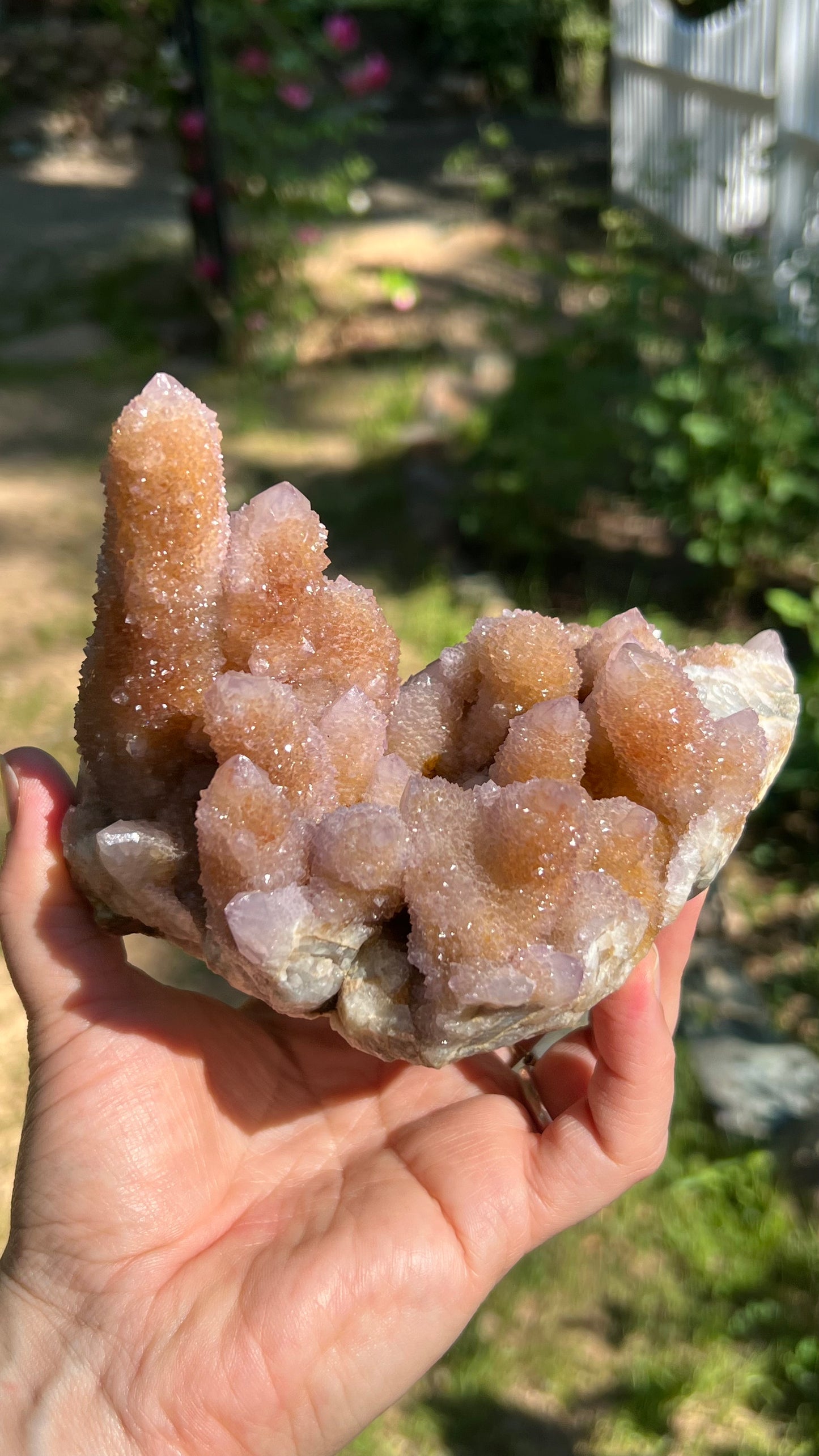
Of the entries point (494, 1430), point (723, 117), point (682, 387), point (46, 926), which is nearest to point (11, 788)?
point (46, 926)

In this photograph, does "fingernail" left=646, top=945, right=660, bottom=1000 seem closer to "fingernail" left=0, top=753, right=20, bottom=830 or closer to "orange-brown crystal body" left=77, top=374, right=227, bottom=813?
"orange-brown crystal body" left=77, top=374, right=227, bottom=813

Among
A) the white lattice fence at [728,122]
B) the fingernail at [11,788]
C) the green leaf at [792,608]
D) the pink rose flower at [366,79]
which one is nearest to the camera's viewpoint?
the fingernail at [11,788]

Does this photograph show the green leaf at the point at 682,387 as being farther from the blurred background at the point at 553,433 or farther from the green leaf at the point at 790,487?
the green leaf at the point at 790,487

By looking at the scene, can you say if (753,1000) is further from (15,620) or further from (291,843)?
(15,620)

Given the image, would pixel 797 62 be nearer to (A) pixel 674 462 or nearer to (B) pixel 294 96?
(A) pixel 674 462

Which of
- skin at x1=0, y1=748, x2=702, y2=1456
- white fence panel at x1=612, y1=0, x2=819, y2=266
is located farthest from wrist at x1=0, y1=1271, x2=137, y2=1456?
white fence panel at x1=612, y1=0, x2=819, y2=266

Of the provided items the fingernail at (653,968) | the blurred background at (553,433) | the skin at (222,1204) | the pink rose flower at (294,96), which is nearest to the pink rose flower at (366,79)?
the blurred background at (553,433)
